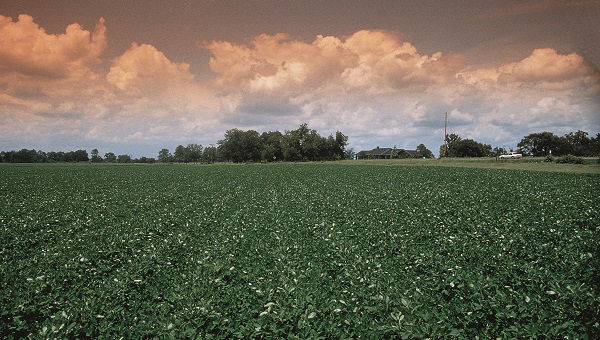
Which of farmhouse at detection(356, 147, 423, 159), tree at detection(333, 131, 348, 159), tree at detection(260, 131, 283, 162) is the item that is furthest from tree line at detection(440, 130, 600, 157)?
tree at detection(260, 131, 283, 162)

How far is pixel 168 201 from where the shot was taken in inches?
887

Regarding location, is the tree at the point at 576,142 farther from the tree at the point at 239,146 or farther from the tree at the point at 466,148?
the tree at the point at 239,146

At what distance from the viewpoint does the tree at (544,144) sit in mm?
143500

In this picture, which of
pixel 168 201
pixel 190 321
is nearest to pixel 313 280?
pixel 190 321

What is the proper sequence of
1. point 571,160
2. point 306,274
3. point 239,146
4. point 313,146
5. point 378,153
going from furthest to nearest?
point 378,153
point 239,146
point 313,146
point 571,160
point 306,274

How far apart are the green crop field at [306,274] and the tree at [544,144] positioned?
167 metres

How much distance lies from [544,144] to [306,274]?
607 ft

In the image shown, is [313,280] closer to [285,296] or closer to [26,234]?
[285,296]

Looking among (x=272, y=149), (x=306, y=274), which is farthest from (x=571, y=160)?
(x=272, y=149)

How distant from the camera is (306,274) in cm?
827

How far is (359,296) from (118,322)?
5537 mm

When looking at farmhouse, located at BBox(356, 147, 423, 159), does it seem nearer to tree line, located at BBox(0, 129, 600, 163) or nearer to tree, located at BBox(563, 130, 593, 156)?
tree line, located at BBox(0, 129, 600, 163)

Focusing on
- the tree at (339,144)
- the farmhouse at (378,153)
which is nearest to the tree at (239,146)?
the tree at (339,144)

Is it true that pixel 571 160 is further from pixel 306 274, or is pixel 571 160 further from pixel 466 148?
pixel 466 148
